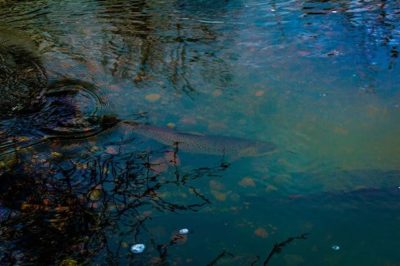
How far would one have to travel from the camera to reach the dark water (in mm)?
3635

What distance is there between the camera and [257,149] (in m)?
4.56

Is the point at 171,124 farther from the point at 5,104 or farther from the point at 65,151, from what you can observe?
the point at 5,104

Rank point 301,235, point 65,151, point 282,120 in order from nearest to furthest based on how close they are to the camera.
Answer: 1. point 301,235
2. point 65,151
3. point 282,120

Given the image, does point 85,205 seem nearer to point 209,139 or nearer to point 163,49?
point 209,139

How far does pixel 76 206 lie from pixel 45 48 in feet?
14.4

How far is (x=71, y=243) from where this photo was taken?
11.4ft

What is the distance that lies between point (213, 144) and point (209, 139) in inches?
3.9

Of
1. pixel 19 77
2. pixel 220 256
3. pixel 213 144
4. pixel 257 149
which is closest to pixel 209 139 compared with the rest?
pixel 213 144

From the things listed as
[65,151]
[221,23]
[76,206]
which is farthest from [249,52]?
[76,206]

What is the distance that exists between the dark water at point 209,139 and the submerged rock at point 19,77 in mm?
32

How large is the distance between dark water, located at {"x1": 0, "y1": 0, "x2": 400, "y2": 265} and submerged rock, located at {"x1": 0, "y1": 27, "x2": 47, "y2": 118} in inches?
1.2

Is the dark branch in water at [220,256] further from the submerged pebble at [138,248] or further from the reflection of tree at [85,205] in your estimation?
the submerged pebble at [138,248]

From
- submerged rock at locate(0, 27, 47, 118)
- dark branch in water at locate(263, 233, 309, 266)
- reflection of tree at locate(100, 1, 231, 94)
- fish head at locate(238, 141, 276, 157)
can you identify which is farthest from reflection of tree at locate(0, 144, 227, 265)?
reflection of tree at locate(100, 1, 231, 94)

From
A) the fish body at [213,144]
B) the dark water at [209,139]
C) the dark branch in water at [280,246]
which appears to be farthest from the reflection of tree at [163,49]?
the dark branch in water at [280,246]
